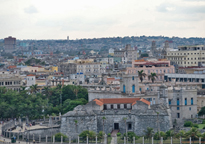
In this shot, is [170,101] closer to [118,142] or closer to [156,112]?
[156,112]

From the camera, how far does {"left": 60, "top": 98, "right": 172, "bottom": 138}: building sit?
71.4 metres

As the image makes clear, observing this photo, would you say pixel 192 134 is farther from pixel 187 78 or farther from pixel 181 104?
pixel 187 78

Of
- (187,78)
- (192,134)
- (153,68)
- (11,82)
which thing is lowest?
(192,134)

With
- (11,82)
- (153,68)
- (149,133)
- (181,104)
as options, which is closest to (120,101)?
(181,104)

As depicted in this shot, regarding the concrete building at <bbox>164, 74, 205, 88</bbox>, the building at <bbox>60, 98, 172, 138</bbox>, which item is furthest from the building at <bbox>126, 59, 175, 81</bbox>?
the building at <bbox>60, 98, 172, 138</bbox>

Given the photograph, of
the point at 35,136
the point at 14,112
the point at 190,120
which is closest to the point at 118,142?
the point at 35,136

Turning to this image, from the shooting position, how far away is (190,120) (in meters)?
79.2

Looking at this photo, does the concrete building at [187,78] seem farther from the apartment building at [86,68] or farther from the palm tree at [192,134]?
the apartment building at [86,68]

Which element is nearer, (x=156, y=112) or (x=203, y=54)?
(x=156, y=112)

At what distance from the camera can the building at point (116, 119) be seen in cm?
7138

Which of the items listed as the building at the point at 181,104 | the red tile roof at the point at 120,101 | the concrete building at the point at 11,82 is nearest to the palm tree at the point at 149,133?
the red tile roof at the point at 120,101

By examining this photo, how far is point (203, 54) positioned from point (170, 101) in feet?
215

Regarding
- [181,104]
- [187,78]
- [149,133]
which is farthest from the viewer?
[187,78]

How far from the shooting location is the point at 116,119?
72.8 m
